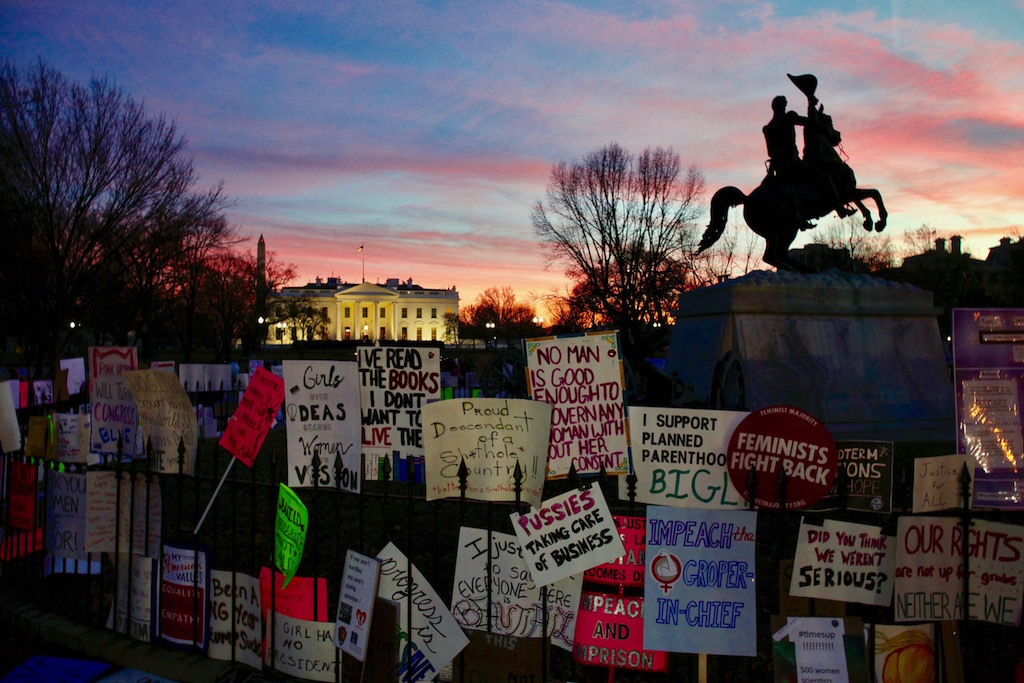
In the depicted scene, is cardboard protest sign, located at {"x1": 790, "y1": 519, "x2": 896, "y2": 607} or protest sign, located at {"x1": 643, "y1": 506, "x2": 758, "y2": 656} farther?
protest sign, located at {"x1": 643, "y1": 506, "x2": 758, "y2": 656}

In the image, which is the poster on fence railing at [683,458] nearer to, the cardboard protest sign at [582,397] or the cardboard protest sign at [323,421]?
the cardboard protest sign at [582,397]

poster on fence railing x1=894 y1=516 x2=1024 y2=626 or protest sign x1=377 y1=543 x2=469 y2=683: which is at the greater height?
poster on fence railing x1=894 y1=516 x2=1024 y2=626

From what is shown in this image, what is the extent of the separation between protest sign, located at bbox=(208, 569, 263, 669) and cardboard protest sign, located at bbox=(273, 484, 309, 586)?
11.5 inches

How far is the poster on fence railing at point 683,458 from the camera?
3.29 m

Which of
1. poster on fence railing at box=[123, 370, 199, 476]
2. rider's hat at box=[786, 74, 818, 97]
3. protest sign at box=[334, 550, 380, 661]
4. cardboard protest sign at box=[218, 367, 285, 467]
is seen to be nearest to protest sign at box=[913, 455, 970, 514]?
protest sign at box=[334, 550, 380, 661]

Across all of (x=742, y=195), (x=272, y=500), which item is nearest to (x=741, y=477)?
(x=272, y=500)

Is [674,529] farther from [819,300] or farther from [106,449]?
[819,300]

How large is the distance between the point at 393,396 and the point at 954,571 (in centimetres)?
272

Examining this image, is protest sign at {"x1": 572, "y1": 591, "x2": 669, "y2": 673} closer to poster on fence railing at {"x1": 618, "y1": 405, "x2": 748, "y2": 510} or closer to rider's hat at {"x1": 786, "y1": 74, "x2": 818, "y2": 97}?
poster on fence railing at {"x1": 618, "y1": 405, "x2": 748, "y2": 510}

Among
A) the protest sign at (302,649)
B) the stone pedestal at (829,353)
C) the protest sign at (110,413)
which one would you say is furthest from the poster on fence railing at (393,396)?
the stone pedestal at (829,353)

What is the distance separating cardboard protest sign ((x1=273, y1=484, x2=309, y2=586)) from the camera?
147 inches

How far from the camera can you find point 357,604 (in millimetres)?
3664

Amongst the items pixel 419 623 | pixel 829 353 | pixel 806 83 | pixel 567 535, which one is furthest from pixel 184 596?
pixel 806 83

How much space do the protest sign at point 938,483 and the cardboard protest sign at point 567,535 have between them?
128 cm
